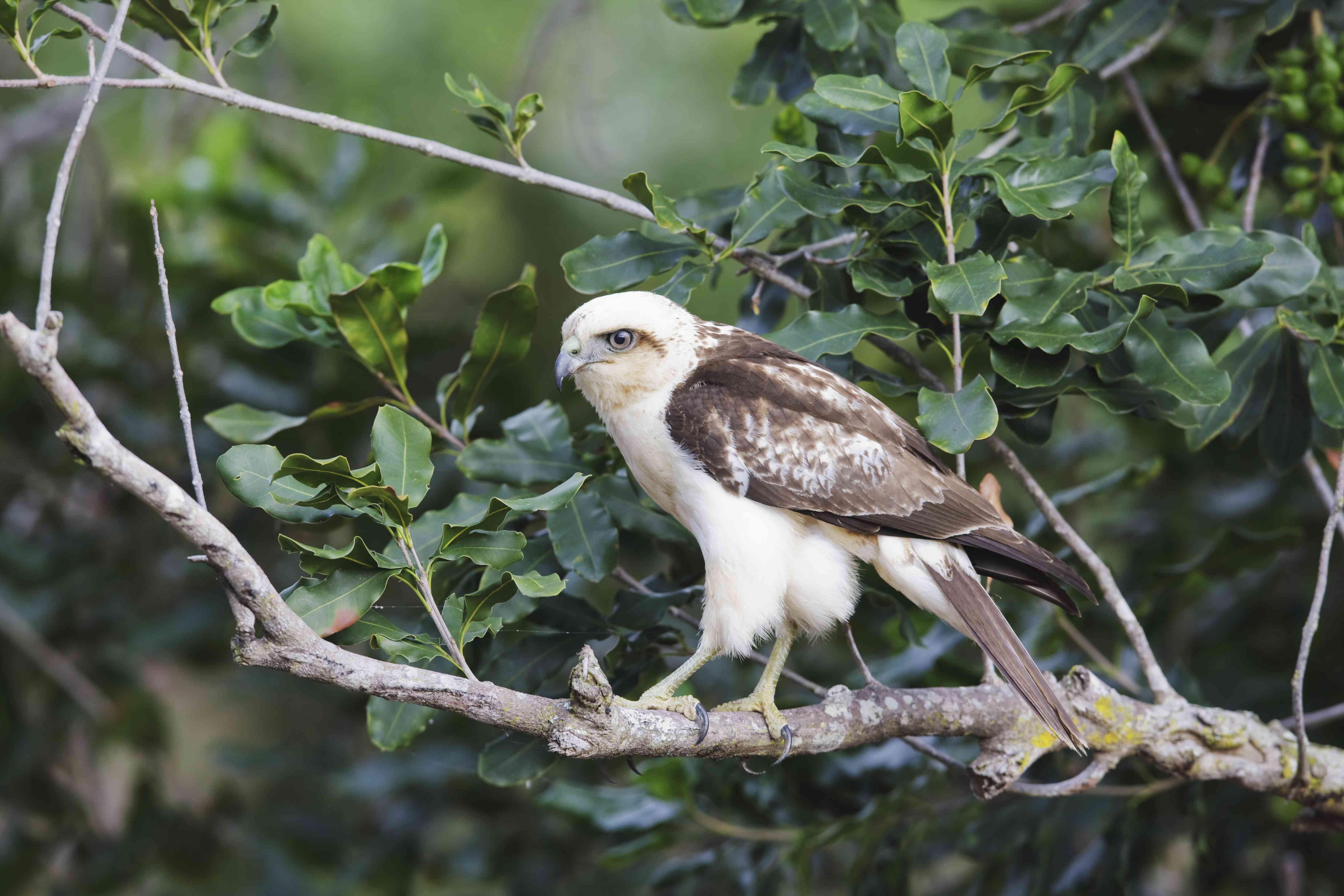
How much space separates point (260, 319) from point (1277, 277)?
2.50 m

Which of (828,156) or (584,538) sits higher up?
(828,156)

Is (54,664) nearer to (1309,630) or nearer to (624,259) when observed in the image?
(624,259)

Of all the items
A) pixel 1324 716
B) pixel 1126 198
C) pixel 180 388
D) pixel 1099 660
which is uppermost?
pixel 1126 198

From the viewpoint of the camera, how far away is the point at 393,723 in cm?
258

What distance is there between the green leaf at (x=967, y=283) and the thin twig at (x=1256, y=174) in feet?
3.19

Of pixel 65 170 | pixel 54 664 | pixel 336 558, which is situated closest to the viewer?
pixel 65 170

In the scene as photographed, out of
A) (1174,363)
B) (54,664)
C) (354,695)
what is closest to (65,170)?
(1174,363)

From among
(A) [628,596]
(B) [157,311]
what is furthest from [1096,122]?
(B) [157,311]

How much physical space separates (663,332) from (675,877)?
1.83m

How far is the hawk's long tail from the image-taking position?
2219mm

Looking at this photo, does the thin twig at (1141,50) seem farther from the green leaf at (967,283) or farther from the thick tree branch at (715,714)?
the thick tree branch at (715,714)

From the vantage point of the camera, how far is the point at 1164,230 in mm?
4012

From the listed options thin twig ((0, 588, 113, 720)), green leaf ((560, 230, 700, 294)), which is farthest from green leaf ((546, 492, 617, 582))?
thin twig ((0, 588, 113, 720))

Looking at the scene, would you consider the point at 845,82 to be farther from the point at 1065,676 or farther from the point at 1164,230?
the point at 1164,230
